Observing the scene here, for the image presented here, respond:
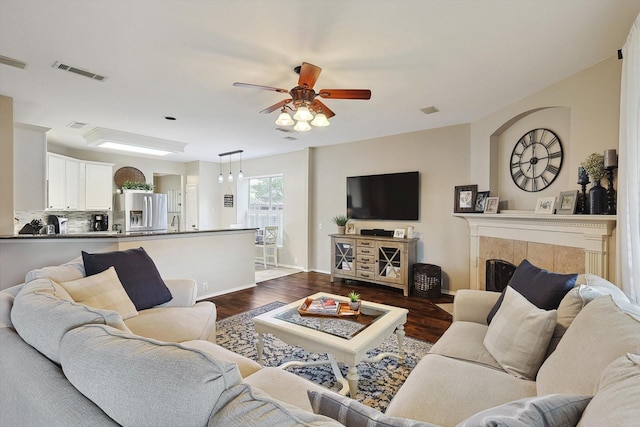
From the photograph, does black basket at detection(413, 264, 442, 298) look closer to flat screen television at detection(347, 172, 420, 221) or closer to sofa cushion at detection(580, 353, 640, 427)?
flat screen television at detection(347, 172, 420, 221)

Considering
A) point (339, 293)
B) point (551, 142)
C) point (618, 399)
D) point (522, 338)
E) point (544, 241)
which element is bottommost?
point (339, 293)

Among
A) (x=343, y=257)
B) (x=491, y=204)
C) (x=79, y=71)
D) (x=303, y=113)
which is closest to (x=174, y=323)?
(x=303, y=113)

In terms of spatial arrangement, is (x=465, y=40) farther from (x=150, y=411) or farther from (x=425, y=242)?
(x=425, y=242)

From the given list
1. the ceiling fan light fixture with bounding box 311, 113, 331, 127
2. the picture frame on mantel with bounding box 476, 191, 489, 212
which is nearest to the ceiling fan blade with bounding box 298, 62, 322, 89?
the ceiling fan light fixture with bounding box 311, 113, 331, 127

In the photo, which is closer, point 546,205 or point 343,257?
point 546,205

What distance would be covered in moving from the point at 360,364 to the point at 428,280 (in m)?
2.31

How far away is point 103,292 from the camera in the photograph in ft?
6.66

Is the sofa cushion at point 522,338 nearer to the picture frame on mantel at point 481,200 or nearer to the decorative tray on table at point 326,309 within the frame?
the decorative tray on table at point 326,309

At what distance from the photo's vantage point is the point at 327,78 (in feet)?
9.37

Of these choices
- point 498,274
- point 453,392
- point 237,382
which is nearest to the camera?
point 237,382

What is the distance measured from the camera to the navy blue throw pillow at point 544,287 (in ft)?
5.35

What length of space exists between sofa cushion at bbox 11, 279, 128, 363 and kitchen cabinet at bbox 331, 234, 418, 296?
4006mm

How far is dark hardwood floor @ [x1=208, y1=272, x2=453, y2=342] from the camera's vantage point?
3.32 m

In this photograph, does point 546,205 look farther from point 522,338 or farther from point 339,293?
point 339,293
